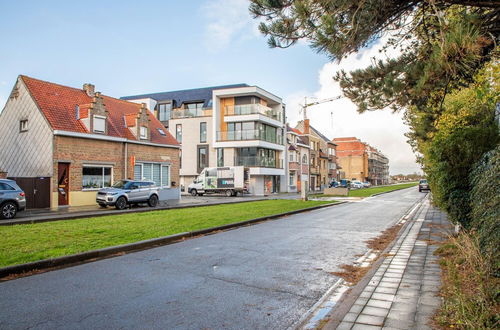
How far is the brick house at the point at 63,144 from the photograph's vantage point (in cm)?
2091

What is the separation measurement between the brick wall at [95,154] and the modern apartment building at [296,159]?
28989mm

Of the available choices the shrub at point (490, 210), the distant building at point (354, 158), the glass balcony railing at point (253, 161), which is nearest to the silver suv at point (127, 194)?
the shrub at point (490, 210)

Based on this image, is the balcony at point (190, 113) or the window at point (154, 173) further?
the balcony at point (190, 113)

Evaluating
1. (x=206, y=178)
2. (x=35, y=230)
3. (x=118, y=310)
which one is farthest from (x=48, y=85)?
(x=118, y=310)

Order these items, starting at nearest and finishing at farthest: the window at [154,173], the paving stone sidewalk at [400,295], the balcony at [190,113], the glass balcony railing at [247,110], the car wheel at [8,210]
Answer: the paving stone sidewalk at [400,295]
the car wheel at [8,210]
the window at [154,173]
the glass balcony railing at [247,110]
the balcony at [190,113]

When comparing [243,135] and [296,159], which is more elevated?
[243,135]

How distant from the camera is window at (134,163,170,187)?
26844 millimetres

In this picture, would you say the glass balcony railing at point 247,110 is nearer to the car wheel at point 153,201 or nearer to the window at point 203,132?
the window at point 203,132

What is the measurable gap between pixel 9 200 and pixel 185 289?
13720 mm

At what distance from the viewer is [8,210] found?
15617 mm

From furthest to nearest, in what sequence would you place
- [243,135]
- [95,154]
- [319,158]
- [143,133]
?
1. [319,158]
2. [243,135]
3. [143,133]
4. [95,154]

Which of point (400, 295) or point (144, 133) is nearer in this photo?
point (400, 295)

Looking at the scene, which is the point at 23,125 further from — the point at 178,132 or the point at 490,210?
the point at 178,132

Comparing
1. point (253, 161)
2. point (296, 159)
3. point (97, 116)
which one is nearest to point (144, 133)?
point (97, 116)
